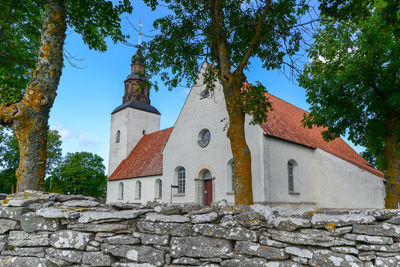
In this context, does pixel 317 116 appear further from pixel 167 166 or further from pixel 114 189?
pixel 114 189

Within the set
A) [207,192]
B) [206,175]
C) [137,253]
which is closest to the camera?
[137,253]

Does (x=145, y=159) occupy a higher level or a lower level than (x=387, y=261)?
higher

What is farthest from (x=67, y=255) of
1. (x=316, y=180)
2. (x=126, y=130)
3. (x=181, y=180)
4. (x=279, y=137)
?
(x=126, y=130)

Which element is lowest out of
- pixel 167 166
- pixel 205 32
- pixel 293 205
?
pixel 293 205

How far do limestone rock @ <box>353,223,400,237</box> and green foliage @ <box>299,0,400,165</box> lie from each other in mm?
6984

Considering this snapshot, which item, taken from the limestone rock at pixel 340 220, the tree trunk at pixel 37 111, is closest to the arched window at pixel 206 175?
the tree trunk at pixel 37 111

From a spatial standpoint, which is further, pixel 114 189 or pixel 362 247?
pixel 114 189

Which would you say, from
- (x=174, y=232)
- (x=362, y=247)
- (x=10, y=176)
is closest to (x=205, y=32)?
(x=174, y=232)

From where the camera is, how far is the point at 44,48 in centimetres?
589

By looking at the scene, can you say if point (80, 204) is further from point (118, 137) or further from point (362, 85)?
point (118, 137)

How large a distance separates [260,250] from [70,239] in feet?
8.02

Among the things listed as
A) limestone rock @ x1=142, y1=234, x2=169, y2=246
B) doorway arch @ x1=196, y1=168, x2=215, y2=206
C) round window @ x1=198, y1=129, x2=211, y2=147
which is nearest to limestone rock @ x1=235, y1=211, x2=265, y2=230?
limestone rock @ x1=142, y1=234, x2=169, y2=246

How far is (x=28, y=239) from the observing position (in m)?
3.86

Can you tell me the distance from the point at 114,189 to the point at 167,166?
11.8m
